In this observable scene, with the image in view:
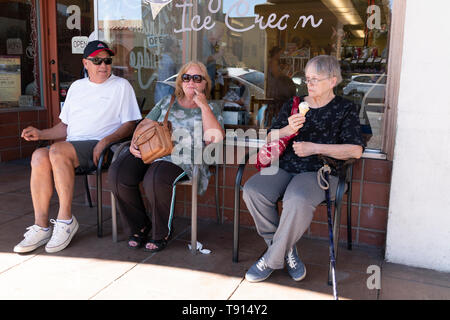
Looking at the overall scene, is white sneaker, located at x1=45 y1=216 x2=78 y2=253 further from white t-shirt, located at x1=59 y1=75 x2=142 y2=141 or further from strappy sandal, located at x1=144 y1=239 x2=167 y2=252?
white t-shirt, located at x1=59 y1=75 x2=142 y2=141

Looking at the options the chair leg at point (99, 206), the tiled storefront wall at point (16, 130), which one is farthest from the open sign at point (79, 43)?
the chair leg at point (99, 206)

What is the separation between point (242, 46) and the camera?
405cm

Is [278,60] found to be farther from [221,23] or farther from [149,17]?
[149,17]

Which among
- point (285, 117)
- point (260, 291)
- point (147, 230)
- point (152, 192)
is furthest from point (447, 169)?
point (147, 230)

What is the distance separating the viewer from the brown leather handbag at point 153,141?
9.19 ft

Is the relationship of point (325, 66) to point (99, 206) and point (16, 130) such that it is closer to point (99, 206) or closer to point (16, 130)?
point (99, 206)

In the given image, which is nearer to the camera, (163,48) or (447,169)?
(447,169)

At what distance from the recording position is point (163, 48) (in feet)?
13.3

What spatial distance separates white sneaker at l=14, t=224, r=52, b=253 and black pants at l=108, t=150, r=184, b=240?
574mm

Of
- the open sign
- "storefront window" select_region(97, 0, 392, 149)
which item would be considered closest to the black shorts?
"storefront window" select_region(97, 0, 392, 149)

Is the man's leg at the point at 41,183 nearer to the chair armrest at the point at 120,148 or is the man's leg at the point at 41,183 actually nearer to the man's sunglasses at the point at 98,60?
the chair armrest at the point at 120,148

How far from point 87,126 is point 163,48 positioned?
1.20m

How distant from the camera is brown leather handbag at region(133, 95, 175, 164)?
9.19 feet

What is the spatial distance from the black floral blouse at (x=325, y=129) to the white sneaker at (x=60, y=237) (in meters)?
1.55
